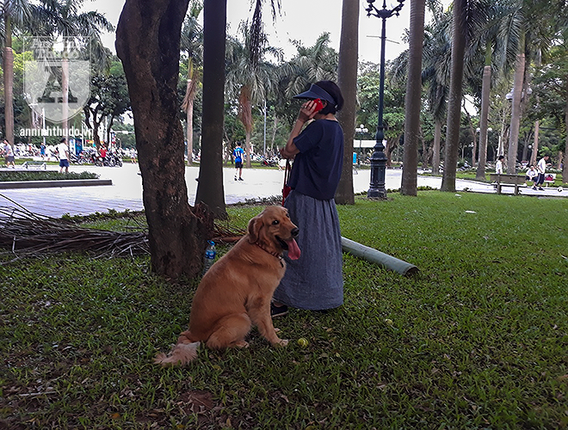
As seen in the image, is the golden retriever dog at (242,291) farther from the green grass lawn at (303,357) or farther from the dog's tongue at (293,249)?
the green grass lawn at (303,357)

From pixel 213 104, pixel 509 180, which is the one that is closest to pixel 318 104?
pixel 213 104

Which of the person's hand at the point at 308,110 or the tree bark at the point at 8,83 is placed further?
the tree bark at the point at 8,83

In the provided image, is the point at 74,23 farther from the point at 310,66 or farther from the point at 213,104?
the point at 213,104

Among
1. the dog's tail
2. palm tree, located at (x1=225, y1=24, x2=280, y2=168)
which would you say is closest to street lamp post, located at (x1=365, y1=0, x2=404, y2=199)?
the dog's tail

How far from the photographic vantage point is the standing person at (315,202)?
356cm

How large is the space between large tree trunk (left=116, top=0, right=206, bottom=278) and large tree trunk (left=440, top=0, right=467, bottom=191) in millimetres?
14909

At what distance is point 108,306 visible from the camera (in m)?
3.92

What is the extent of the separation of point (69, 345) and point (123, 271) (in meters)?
1.76

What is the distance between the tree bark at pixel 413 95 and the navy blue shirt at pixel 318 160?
12.2 m

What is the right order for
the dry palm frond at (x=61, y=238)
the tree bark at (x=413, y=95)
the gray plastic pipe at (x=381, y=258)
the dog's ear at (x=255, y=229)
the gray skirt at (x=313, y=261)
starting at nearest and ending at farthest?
the dog's ear at (x=255, y=229)
the gray skirt at (x=313, y=261)
the gray plastic pipe at (x=381, y=258)
the dry palm frond at (x=61, y=238)
the tree bark at (x=413, y=95)

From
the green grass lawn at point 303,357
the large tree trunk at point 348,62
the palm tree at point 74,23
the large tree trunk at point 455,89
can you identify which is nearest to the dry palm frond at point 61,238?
the green grass lawn at point 303,357

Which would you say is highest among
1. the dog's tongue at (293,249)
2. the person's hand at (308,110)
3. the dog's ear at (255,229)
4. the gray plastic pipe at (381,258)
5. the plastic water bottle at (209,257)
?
the person's hand at (308,110)

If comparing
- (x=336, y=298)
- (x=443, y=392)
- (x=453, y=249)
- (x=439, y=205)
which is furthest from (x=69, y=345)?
(x=439, y=205)

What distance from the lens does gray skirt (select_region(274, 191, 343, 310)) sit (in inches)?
147
